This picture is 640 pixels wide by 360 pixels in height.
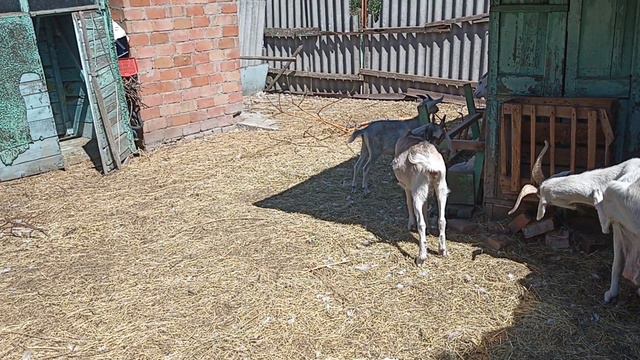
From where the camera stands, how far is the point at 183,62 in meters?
8.98

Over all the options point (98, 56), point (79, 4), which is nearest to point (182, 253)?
point (98, 56)

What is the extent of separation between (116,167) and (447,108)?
5.57m

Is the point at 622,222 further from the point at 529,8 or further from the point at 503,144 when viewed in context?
the point at 529,8

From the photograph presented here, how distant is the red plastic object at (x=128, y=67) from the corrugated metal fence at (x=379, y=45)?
4605 mm

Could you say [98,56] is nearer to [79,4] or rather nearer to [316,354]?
[79,4]

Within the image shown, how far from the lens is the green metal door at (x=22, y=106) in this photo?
24.0ft

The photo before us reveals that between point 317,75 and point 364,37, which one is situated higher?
point 364,37

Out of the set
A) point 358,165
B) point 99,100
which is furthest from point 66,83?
point 358,165

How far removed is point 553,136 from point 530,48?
0.81 meters

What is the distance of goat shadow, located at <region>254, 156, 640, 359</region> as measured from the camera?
12.3 ft

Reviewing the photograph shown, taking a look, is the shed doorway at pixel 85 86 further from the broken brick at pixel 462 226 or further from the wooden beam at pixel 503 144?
the wooden beam at pixel 503 144

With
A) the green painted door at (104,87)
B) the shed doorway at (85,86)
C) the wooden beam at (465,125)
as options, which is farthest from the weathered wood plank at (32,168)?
the wooden beam at (465,125)

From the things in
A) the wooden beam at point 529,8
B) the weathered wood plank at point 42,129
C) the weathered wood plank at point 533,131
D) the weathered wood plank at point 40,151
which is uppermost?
the wooden beam at point 529,8

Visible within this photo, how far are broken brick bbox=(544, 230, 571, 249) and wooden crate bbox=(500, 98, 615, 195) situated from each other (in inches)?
18.4
